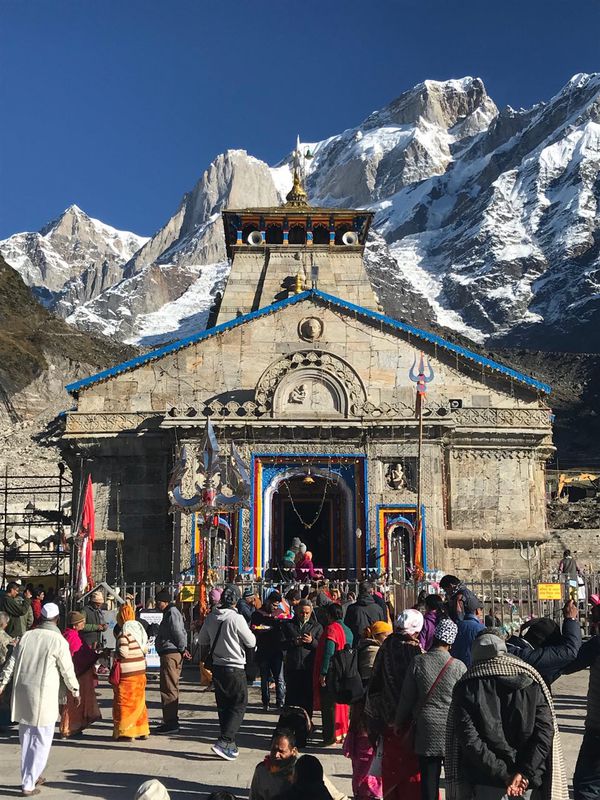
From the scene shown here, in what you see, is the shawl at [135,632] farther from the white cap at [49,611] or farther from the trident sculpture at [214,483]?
the trident sculpture at [214,483]

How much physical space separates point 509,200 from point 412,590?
170064 millimetres

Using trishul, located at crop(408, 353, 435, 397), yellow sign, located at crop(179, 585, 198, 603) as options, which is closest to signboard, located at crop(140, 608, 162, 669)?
yellow sign, located at crop(179, 585, 198, 603)

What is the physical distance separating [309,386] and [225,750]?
1795 centimetres

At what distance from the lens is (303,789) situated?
22.3 feet

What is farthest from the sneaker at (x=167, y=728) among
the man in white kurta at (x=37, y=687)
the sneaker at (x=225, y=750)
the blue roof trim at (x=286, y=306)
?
the blue roof trim at (x=286, y=306)

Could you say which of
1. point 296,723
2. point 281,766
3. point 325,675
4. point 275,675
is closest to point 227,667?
point 325,675

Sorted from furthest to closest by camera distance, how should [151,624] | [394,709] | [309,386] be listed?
[309,386] < [151,624] < [394,709]

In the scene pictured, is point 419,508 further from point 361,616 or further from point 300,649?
point 300,649

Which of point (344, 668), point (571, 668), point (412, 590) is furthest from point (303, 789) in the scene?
point (412, 590)

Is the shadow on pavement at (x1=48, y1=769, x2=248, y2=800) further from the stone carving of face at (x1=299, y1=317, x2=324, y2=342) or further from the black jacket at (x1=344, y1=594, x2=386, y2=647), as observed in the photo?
the stone carving of face at (x1=299, y1=317, x2=324, y2=342)

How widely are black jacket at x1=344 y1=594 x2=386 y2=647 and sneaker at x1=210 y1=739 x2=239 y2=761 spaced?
2.58 metres

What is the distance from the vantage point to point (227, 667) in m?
11.4

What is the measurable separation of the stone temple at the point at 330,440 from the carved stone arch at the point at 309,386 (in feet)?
0.14

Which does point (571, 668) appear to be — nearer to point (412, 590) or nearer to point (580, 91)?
point (412, 590)
